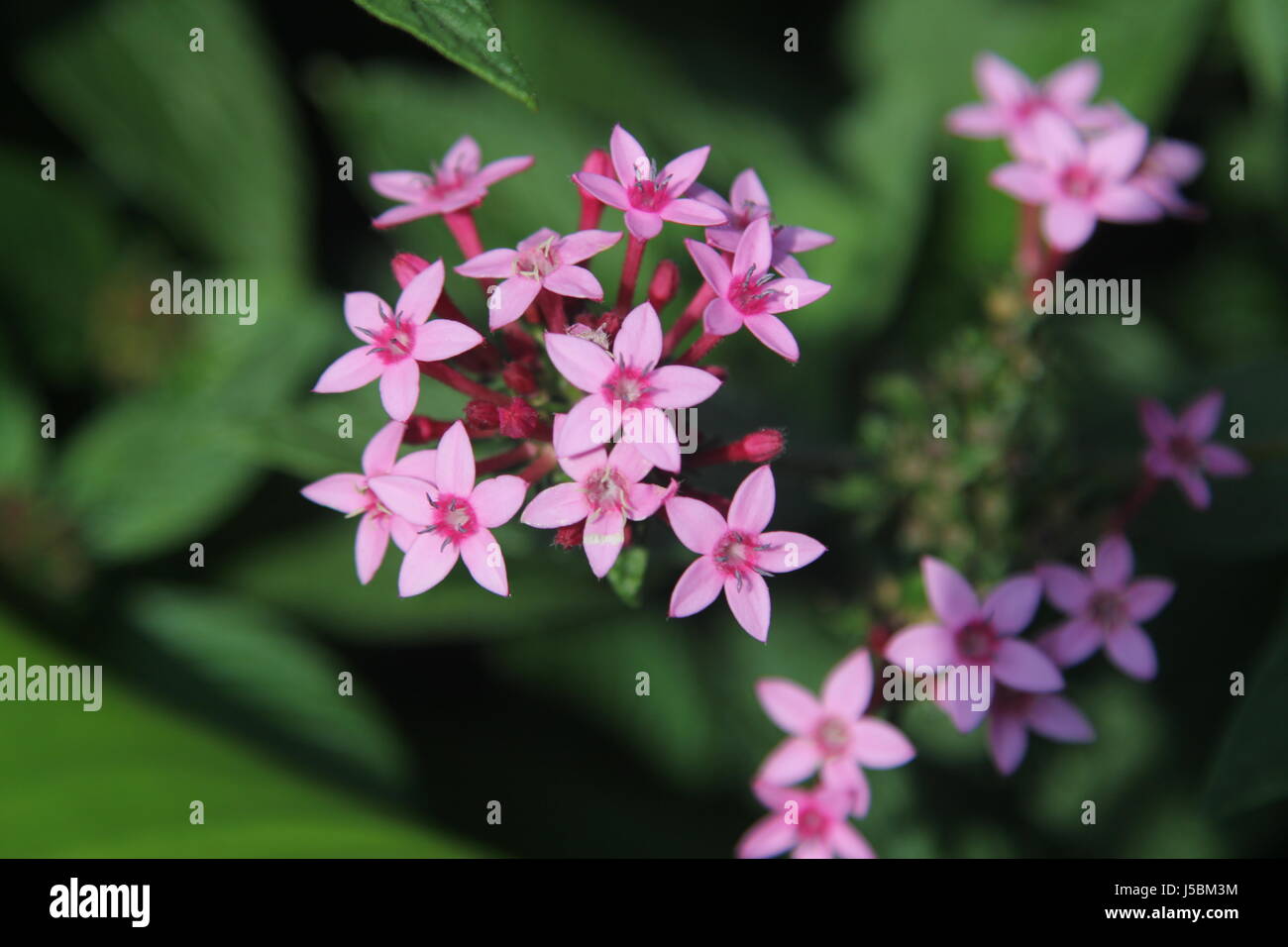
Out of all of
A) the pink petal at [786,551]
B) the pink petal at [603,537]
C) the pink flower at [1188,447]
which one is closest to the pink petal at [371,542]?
the pink petal at [603,537]

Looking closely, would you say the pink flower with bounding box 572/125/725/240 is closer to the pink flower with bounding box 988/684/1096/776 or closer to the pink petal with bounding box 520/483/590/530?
the pink petal with bounding box 520/483/590/530

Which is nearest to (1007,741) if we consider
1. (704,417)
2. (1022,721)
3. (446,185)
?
(1022,721)

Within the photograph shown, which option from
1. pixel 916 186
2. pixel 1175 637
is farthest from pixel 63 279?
pixel 1175 637

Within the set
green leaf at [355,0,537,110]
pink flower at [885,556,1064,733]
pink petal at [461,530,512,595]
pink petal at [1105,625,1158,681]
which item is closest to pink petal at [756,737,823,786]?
pink flower at [885,556,1064,733]

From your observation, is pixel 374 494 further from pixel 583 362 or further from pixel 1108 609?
pixel 1108 609

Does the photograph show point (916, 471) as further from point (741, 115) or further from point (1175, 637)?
point (741, 115)
